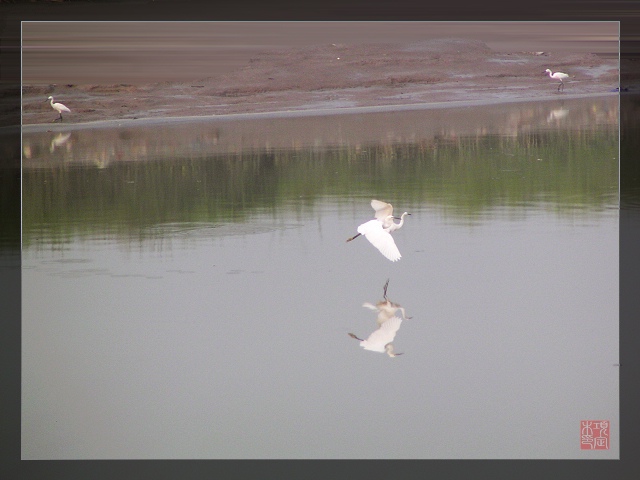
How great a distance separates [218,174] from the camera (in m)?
4.64

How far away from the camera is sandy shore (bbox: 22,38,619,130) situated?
4043 mm

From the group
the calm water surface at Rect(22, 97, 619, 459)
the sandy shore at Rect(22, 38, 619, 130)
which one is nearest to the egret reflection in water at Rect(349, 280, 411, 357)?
the calm water surface at Rect(22, 97, 619, 459)

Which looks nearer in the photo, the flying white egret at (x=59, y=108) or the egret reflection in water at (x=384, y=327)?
the egret reflection in water at (x=384, y=327)

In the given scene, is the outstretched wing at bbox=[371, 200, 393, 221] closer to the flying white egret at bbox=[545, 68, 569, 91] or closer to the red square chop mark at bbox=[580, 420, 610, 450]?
the flying white egret at bbox=[545, 68, 569, 91]

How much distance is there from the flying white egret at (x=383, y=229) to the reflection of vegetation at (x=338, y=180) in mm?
235

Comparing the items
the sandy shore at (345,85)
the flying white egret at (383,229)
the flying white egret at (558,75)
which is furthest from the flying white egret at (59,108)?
the flying white egret at (558,75)

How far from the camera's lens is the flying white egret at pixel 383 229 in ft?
13.0

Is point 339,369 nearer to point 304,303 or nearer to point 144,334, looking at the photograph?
point 304,303

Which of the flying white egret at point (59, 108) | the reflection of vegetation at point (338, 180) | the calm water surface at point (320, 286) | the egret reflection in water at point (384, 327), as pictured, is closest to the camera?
the calm water surface at point (320, 286)

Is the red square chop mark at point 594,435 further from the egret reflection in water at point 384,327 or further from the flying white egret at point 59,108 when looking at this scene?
the flying white egret at point 59,108

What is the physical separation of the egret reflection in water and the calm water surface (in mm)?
41

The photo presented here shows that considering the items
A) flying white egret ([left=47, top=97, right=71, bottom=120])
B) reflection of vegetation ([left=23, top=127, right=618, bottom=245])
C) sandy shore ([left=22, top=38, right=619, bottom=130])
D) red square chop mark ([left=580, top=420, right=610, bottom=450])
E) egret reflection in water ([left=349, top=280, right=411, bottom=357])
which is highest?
sandy shore ([left=22, top=38, right=619, bottom=130])

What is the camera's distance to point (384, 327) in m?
3.66

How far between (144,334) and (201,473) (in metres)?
0.64
